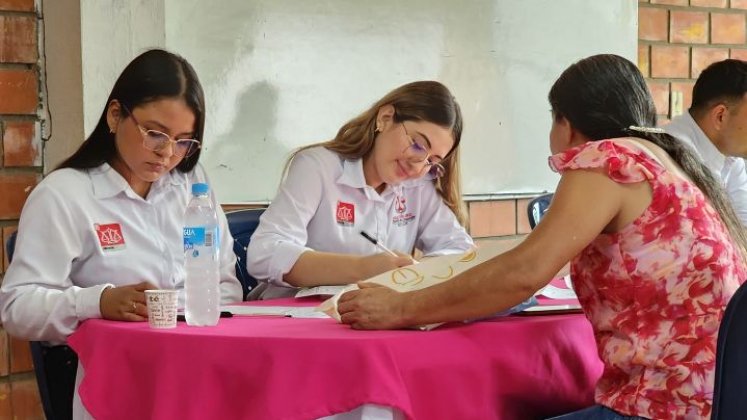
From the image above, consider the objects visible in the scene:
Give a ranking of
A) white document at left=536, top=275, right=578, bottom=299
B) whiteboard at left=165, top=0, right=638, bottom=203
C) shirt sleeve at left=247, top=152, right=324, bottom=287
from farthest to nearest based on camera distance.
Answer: whiteboard at left=165, top=0, right=638, bottom=203 < shirt sleeve at left=247, top=152, right=324, bottom=287 < white document at left=536, top=275, right=578, bottom=299

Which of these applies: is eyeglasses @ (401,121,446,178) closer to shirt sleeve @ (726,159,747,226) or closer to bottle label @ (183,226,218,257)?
bottle label @ (183,226,218,257)

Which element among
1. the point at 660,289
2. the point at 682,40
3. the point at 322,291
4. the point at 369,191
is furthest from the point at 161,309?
the point at 682,40

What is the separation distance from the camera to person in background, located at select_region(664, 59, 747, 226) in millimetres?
3320

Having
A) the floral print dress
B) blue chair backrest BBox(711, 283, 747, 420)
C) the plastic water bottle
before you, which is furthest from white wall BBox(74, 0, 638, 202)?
blue chair backrest BBox(711, 283, 747, 420)

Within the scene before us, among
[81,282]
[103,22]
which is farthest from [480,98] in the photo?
[81,282]

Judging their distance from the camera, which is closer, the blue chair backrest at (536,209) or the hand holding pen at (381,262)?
the hand holding pen at (381,262)

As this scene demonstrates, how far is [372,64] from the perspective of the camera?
3162 millimetres

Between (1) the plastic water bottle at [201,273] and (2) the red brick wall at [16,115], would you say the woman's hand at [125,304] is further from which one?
(2) the red brick wall at [16,115]

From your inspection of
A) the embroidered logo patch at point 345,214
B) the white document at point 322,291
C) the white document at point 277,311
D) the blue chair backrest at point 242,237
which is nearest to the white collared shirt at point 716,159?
the embroidered logo patch at point 345,214

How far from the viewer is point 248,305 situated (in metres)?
1.96

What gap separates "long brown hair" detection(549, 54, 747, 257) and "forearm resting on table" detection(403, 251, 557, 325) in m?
0.32

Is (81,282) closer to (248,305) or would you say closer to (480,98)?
(248,305)

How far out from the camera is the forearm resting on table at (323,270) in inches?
86.2

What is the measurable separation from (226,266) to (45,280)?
0.50 metres
